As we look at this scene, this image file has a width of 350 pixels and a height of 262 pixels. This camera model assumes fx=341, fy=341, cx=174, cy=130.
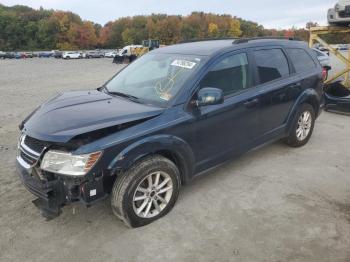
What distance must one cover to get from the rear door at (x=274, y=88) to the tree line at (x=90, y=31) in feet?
295

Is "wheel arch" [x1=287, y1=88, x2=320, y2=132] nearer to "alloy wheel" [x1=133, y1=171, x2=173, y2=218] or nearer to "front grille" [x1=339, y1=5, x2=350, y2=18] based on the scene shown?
"alloy wheel" [x1=133, y1=171, x2=173, y2=218]

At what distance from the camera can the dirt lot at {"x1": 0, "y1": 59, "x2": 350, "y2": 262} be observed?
3.06m

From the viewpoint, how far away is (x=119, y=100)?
3.85 meters

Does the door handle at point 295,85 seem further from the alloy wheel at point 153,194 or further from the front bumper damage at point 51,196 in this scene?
the front bumper damage at point 51,196

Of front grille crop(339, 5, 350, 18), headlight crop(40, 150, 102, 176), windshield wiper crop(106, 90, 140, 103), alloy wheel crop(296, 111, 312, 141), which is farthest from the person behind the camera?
front grille crop(339, 5, 350, 18)

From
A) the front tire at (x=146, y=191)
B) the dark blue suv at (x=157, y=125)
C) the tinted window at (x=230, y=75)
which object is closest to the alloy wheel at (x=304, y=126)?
the dark blue suv at (x=157, y=125)

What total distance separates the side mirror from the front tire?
73 centimetres

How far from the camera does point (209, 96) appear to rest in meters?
3.54

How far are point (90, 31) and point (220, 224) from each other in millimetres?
103095

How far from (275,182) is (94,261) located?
251cm

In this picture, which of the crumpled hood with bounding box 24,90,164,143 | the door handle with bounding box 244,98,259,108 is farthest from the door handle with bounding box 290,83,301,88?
the crumpled hood with bounding box 24,90,164,143

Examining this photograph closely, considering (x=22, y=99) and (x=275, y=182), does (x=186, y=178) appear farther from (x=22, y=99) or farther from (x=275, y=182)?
(x=22, y=99)

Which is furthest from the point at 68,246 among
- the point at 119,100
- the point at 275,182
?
the point at 275,182

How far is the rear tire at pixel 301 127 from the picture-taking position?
5.29m
